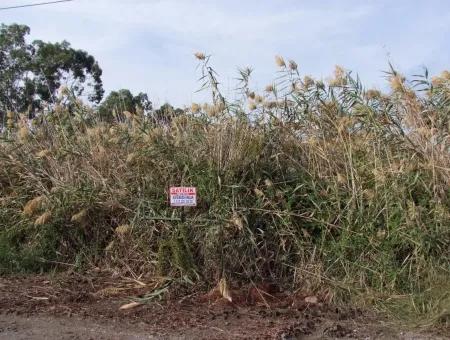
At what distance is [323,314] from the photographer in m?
5.69

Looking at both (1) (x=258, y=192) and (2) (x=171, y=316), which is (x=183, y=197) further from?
(2) (x=171, y=316)

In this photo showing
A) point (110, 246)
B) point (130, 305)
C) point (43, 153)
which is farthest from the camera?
point (43, 153)

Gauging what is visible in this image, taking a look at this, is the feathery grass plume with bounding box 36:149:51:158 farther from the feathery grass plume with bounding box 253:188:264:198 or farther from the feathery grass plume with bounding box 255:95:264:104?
the feathery grass plume with bounding box 253:188:264:198

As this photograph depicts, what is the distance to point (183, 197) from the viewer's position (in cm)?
668

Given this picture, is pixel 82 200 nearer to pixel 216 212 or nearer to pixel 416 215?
pixel 216 212

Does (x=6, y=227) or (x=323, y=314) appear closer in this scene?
(x=323, y=314)

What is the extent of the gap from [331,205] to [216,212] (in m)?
1.29

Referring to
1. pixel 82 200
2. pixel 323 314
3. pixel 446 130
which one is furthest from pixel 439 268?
pixel 82 200

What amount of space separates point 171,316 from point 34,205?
279 cm

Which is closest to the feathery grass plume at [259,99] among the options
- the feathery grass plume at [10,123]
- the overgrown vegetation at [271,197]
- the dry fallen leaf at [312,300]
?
the overgrown vegetation at [271,197]

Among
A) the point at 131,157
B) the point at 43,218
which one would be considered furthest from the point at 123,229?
the point at 43,218

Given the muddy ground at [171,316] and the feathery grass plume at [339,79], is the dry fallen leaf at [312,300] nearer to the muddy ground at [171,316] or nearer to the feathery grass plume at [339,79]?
the muddy ground at [171,316]

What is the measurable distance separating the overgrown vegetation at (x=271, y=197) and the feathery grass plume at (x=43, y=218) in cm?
2

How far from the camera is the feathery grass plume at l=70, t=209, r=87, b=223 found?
7.32 meters
